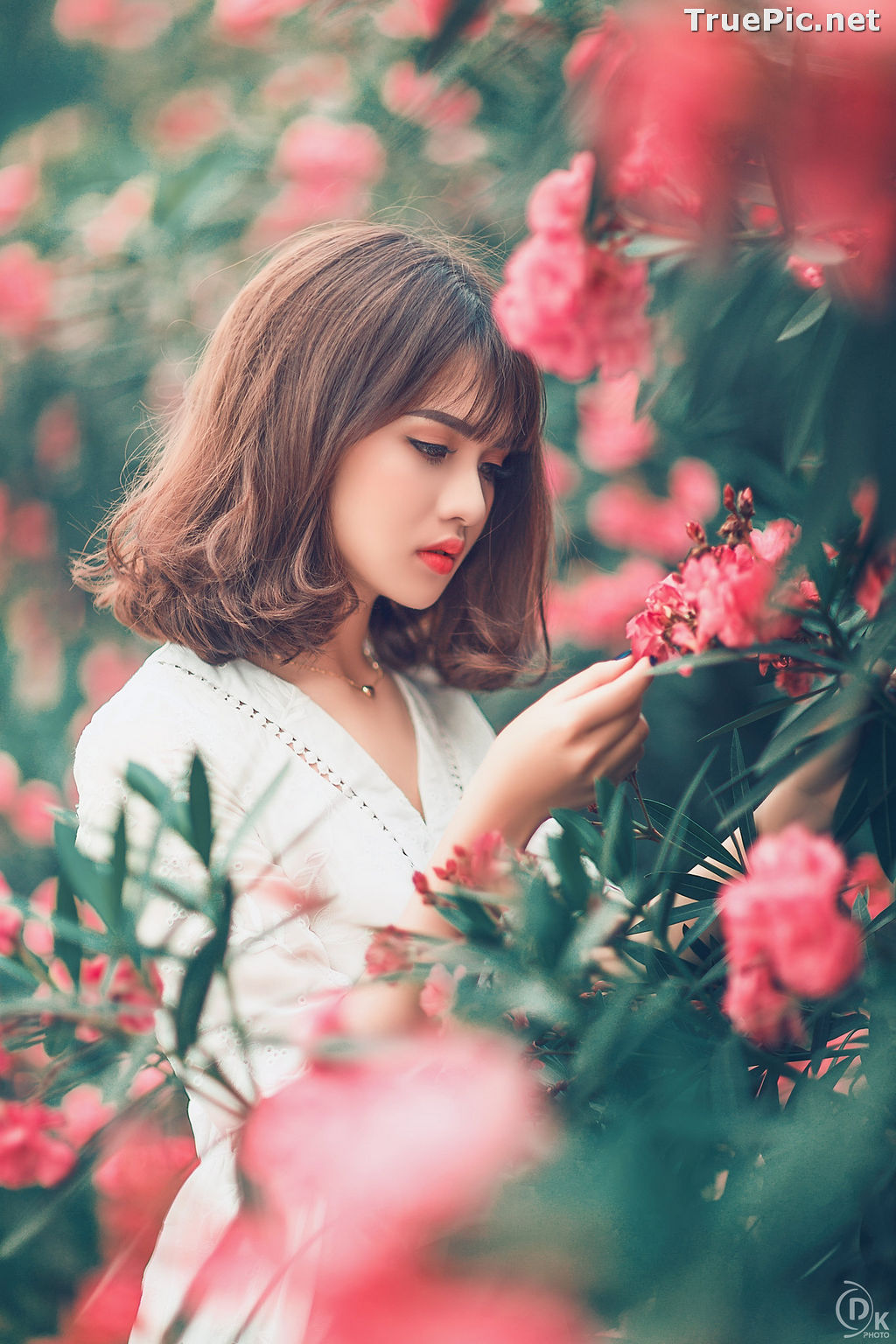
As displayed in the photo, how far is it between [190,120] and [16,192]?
14.1 inches

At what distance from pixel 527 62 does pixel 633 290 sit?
0.42m

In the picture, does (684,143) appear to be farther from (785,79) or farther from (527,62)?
(527,62)

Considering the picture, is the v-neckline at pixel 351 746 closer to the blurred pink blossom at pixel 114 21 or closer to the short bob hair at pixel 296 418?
the short bob hair at pixel 296 418

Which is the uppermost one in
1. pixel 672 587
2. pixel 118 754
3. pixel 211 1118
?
pixel 672 587

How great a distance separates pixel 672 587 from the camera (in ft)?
2.36

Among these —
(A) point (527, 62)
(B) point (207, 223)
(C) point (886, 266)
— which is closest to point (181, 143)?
(B) point (207, 223)

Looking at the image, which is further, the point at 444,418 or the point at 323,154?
the point at 323,154

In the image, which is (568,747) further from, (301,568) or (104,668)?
(104,668)

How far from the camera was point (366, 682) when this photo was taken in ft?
4.38

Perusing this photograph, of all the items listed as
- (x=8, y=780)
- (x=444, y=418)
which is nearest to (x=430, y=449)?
(x=444, y=418)

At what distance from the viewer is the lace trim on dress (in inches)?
44.6

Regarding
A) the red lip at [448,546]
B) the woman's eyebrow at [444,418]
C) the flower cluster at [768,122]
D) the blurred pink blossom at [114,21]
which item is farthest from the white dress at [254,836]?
the blurred pink blossom at [114,21]

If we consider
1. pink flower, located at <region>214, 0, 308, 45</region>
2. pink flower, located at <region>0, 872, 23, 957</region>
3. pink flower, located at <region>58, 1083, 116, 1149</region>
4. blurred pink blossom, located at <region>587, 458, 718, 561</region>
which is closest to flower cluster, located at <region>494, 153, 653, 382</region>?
pink flower, located at <region>0, 872, 23, 957</region>

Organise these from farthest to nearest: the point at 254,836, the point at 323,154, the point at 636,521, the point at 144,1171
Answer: the point at 636,521
the point at 323,154
the point at 254,836
the point at 144,1171
